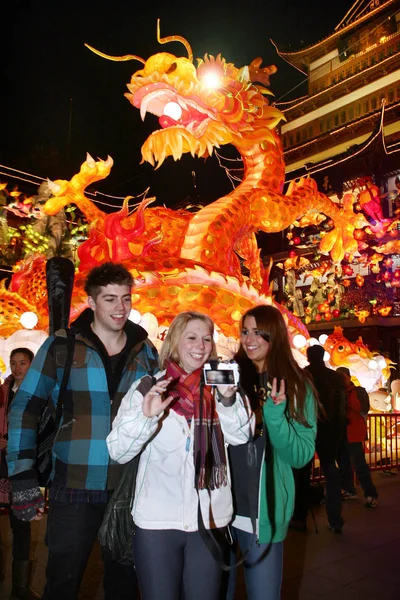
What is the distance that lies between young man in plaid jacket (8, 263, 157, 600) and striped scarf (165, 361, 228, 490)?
0.92 feet

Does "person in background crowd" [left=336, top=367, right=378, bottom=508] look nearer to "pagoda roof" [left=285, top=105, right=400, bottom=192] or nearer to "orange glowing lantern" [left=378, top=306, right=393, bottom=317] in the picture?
"orange glowing lantern" [left=378, top=306, right=393, bottom=317]

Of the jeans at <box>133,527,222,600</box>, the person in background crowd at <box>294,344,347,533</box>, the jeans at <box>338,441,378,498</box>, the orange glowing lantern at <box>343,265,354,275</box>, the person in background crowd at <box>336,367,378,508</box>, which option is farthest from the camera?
the orange glowing lantern at <box>343,265,354,275</box>

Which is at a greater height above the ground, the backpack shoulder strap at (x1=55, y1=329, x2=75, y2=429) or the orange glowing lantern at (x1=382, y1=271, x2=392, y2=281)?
the orange glowing lantern at (x1=382, y1=271, x2=392, y2=281)

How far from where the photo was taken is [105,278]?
89.0 inches

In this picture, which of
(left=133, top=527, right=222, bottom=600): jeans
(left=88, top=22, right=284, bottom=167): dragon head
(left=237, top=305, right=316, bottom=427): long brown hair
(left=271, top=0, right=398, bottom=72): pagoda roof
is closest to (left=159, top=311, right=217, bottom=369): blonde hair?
(left=237, top=305, right=316, bottom=427): long brown hair

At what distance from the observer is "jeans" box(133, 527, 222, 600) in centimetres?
178

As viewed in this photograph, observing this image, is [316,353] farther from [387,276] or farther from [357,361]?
[387,276]

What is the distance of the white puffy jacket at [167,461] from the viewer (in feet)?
5.84

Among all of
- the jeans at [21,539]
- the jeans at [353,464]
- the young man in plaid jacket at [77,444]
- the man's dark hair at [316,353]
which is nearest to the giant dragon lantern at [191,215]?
the jeans at [353,464]

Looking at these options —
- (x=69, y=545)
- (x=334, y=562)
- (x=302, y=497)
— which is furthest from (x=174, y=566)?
(x=302, y=497)

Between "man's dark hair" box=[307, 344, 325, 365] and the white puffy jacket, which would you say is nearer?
the white puffy jacket

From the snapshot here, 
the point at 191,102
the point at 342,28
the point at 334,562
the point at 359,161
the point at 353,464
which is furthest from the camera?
the point at 342,28

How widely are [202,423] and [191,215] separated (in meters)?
6.64

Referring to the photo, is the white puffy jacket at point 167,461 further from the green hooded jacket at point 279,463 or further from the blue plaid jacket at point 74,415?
the blue plaid jacket at point 74,415
